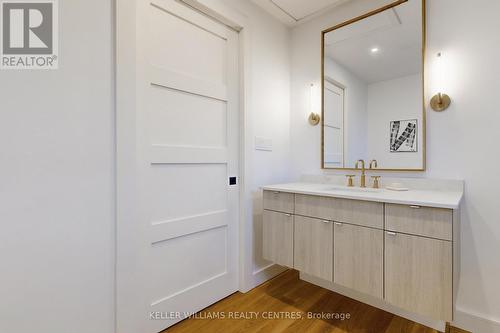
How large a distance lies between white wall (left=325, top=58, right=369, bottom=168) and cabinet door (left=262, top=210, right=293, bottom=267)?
82 cm

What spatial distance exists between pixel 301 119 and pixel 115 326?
2.30 metres

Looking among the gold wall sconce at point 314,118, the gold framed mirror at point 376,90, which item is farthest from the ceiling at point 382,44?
the gold wall sconce at point 314,118

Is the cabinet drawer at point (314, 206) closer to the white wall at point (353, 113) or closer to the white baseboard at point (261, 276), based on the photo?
the white wall at point (353, 113)

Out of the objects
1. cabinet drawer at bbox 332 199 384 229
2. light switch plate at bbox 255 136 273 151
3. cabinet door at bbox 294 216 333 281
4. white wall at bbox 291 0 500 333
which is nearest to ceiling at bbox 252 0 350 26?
white wall at bbox 291 0 500 333

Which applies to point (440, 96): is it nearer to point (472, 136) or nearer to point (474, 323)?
point (472, 136)

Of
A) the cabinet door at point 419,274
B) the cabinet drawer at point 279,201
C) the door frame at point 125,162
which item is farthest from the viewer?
the cabinet drawer at point 279,201

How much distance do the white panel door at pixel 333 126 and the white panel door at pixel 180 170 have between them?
911 mm

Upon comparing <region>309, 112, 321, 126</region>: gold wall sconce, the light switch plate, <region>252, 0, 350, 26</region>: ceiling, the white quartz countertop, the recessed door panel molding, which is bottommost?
the white quartz countertop

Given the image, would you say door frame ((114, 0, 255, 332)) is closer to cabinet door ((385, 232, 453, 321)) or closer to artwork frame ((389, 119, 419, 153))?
cabinet door ((385, 232, 453, 321))

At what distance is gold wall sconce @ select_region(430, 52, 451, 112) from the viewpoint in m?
1.77

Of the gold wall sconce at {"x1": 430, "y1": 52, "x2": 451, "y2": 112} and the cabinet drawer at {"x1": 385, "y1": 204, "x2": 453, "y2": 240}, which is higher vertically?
the gold wall sconce at {"x1": 430, "y1": 52, "x2": 451, "y2": 112}

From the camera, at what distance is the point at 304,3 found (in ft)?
7.36

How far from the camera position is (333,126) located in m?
2.38

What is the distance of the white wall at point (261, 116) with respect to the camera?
219cm
